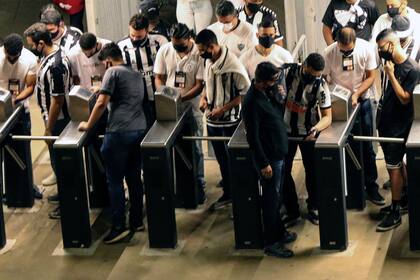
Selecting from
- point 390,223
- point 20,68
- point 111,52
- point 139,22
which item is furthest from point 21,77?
point 390,223

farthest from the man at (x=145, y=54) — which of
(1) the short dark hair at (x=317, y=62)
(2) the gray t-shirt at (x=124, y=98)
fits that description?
(1) the short dark hair at (x=317, y=62)

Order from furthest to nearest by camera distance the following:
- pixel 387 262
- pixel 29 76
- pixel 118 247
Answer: pixel 29 76 → pixel 118 247 → pixel 387 262

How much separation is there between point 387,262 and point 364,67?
1.69 m

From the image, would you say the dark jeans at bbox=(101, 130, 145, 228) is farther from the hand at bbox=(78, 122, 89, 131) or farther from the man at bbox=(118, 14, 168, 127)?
the man at bbox=(118, 14, 168, 127)

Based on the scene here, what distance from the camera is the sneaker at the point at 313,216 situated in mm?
10359

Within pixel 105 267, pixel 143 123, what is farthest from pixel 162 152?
pixel 105 267

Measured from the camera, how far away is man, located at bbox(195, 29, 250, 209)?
10.2m

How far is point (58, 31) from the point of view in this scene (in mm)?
11273

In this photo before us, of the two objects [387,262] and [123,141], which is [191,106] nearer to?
[123,141]

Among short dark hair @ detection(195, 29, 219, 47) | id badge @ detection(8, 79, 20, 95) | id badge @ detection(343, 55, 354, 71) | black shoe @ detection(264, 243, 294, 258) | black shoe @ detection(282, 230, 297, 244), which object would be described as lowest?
black shoe @ detection(264, 243, 294, 258)

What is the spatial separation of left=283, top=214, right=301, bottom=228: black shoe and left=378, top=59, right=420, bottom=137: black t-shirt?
102 centimetres

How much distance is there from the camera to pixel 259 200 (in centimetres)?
990

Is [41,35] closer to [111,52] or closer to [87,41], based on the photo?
[87,41]

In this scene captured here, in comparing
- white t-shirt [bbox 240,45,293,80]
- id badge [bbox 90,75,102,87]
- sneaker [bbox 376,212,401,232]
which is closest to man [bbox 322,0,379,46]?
white t-shirt [bbox 240,45,293,80]
